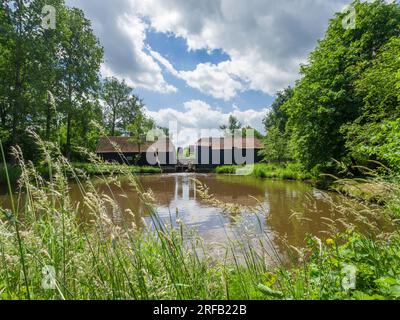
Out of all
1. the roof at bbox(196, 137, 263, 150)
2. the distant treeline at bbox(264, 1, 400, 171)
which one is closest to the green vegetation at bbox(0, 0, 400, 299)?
the distant treeline at bbox(264, 1, 400, 171)

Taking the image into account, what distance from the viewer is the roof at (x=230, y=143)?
4553 centimetres

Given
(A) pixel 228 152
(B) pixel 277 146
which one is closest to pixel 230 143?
(A) pixel 228 152

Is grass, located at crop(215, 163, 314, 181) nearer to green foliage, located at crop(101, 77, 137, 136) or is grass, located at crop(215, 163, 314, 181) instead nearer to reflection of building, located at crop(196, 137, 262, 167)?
reflection of building, located at crop(196, 137, 262, 167)

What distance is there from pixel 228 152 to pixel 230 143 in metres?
2.38

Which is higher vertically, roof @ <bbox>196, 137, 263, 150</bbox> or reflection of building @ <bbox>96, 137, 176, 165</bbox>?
roof @ <bbox>196, 137, 263, 150</bbox>

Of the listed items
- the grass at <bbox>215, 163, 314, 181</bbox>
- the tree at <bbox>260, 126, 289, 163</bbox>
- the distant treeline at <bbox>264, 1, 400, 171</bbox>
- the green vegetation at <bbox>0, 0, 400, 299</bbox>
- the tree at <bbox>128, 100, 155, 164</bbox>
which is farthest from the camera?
the tree at <bbox>128, 100, 155, 164</bbox>

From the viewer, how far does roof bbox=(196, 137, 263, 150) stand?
4553 centimetres

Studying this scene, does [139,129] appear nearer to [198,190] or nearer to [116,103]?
[116,103]

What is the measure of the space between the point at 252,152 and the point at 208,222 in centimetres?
3769

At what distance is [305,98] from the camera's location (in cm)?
1548

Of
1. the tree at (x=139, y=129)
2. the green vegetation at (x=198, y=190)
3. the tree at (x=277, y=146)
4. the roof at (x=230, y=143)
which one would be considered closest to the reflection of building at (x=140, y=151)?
the tree at (x=139, y=129)

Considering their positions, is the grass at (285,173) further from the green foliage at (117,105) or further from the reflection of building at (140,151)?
the green foliage at (117,105)

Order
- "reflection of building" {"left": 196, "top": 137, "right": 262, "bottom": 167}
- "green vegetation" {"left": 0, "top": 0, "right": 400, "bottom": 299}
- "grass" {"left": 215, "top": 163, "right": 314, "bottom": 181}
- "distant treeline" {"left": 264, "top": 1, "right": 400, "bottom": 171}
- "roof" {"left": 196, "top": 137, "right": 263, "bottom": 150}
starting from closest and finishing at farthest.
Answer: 1. "green vegetation" {"left": 0, "top": 0, "right": 400, "bottom": 299}
2. "distant treeline" {"left": 264, "top": 1, "right": 400, "bottom": 171}
3. "grass" {"left": 215, "top": 163, "right": 314, "bottom": 181}
4. "reflection of building" {"left": 196, "top": 137, "right": 262, "bottom": 167}
5. "roof" {"left": 196, "top": 137, "right": 263, "bottom": 150}

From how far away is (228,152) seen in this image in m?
45.1
